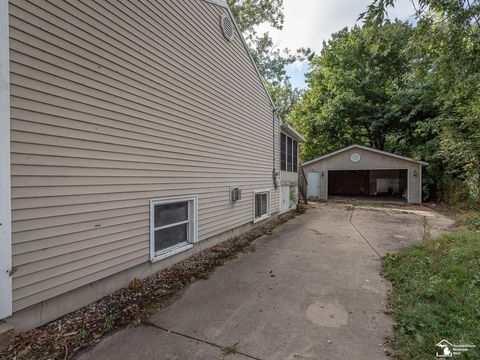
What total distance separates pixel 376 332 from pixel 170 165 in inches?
142

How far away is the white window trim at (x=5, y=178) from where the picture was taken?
7.27 feet

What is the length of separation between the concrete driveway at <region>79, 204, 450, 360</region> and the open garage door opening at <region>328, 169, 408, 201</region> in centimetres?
1756

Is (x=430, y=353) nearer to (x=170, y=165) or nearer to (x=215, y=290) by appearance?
(x=215, y=290)

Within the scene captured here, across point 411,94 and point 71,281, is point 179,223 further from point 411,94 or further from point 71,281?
point 411,94

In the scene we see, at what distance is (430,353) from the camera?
224 cm

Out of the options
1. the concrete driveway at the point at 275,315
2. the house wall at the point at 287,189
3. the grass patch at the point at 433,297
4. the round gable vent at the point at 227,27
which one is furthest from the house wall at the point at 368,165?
the round gable vent at the point at 227,27

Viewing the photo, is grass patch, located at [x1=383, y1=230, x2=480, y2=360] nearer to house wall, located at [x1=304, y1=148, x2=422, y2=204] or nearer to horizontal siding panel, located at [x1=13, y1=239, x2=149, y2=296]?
horizontal siding panel, located at [x1=13, y1=239, x2=149, y2=296]

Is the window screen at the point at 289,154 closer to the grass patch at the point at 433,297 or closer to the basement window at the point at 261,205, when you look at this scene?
the basement window at the point at 261,205

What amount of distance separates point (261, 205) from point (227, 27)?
5.13m

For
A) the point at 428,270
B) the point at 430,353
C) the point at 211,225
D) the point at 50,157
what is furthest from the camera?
the point at 211,225

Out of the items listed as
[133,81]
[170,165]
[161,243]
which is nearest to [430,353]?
[161,243]

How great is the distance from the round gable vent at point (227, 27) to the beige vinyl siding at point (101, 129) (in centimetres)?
48

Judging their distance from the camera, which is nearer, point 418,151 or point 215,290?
point 215,290

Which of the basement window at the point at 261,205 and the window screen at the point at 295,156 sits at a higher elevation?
the window screen at the point at 295,156
